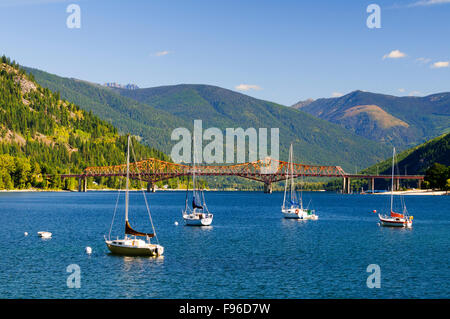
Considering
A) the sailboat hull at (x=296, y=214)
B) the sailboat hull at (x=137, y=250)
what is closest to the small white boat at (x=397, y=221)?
the sailboat hull at (x=296, y=214)

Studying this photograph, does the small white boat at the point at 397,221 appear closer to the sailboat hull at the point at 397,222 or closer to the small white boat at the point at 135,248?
the sailboat hull at the point at 397,222

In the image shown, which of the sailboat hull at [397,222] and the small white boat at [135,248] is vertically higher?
the small white boat at [135,248]

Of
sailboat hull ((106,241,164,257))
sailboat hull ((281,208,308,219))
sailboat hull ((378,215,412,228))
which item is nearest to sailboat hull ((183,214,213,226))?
sailboat hull ((281,208,308,219))

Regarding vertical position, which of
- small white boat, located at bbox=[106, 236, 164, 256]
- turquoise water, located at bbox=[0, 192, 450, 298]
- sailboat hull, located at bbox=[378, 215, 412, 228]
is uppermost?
small white boat, located at bbox=[106, 236, 164, 256]

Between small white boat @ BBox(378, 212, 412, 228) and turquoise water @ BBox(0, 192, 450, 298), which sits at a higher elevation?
small white boat @ BBox(378, 212, 412, 228)

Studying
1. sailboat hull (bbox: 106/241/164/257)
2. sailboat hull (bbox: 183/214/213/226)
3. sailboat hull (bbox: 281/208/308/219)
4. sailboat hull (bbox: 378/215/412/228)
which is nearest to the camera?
sailboat hull (bbox: 106/241/164/257)

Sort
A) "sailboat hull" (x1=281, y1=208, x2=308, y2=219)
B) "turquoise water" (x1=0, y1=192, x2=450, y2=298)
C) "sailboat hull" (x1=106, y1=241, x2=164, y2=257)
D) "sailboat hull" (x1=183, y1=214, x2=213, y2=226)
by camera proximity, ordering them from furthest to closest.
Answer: "sailboat hull" (x1=281, y1=208, x2=308, y2=219) → "sailboat hull" (x1=183, y1=214, x2=213, y2=226) → "sailboat hull" (x1=106, y1=241, x2=164, y2=257) → "turquoise water" (x1=0, y1=192, x2=450, y2=298)

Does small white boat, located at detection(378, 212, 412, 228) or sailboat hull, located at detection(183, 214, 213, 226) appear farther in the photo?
small white boat, located at detection(378, 212, 412, 228)

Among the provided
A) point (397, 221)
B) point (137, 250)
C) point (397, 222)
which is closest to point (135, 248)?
point (137, 250)

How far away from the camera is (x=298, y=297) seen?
46.6 m

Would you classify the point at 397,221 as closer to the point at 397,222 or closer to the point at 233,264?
the point at 397,222

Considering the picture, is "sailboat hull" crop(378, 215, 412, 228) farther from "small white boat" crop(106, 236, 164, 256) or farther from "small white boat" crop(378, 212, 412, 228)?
"small white boat" crop(106, 236, 164, 256)
